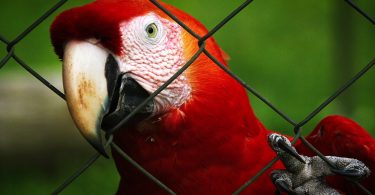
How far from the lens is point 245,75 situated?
3.00 m

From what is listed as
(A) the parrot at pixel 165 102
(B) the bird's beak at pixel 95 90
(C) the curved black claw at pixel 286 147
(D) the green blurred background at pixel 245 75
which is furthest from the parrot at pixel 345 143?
(D) the green blurred background at pixel 245 75

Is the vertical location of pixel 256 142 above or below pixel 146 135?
below

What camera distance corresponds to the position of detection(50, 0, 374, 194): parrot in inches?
39.7

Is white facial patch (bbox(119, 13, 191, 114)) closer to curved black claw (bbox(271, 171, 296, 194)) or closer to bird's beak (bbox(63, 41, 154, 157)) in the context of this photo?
bird's beak (bbox(63, 41, 154, 157))

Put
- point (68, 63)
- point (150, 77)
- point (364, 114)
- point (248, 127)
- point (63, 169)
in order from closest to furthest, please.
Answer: point (68, 63)
point (150, 77)
point (248, 127)
point (63, 169)
point (364, 114)

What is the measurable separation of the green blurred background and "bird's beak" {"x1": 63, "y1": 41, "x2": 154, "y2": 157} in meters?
1.47

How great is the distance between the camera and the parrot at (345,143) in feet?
3.59

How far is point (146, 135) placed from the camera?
1.12m

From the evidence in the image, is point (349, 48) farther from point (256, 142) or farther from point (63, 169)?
point (256, 142)

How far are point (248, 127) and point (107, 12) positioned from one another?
0.36 metres

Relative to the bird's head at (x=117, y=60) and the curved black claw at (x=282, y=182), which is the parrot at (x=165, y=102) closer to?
the bird's head at (x=117, y=60)

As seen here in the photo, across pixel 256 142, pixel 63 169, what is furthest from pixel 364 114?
pixel 256 142

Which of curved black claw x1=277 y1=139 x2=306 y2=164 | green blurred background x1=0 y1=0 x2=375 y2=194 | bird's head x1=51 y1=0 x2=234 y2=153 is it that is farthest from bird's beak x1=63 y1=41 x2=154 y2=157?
green blurred background x1=0 y1=0 x2=375 y2=194

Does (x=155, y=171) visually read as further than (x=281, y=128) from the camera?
No
